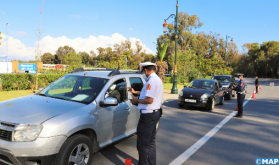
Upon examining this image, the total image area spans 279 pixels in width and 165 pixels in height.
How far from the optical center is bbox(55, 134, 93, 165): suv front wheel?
305 centimetres

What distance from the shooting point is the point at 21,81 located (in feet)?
51.8

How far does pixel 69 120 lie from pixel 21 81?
48.9ft

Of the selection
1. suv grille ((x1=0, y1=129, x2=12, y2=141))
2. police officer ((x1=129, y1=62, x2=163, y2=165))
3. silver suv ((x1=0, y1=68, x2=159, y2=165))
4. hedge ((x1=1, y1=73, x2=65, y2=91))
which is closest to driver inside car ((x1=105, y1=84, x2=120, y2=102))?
silver suv ((x1=0, y1=68, x2=159, y2=165))

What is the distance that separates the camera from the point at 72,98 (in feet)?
13.5

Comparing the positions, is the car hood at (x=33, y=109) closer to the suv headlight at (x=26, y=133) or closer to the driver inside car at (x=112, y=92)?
the suv headlight at (x=26, y=133)

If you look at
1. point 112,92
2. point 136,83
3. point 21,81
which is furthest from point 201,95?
point 21,81

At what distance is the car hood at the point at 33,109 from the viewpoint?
304 cm

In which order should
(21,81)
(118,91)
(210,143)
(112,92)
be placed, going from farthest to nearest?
(21,81), (210,143), (118,91), (112,92)

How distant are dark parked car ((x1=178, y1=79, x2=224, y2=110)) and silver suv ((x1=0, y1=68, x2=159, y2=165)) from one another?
221 inches

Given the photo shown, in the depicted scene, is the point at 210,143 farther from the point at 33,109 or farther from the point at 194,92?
the point at 194,92

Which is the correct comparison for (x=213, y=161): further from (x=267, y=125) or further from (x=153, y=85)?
(x=267, y=125)

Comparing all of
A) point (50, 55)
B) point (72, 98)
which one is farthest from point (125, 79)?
point (50, 55)

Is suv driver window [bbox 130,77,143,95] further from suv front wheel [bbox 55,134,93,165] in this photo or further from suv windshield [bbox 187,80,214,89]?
suv windshield [bbox 187,80,214,89]

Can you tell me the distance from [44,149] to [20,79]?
15.0 m
